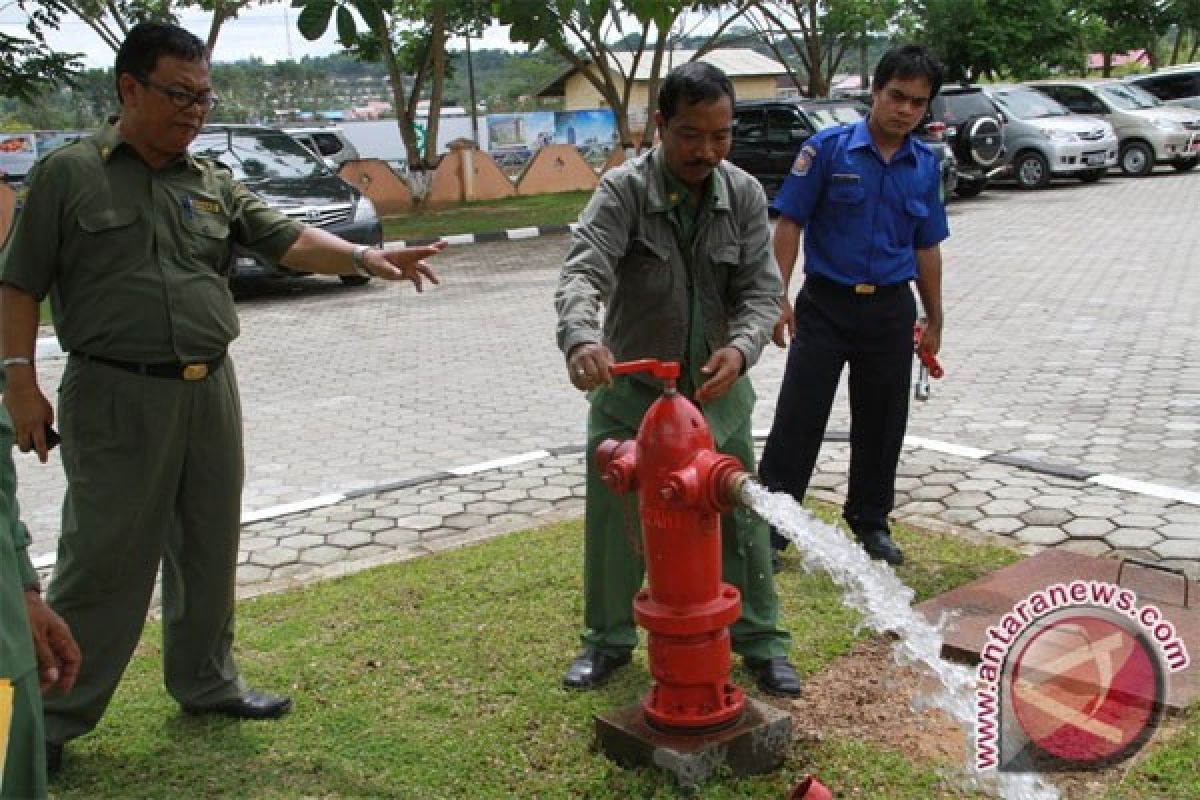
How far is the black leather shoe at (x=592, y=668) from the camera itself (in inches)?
144

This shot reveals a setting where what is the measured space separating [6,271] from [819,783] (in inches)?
91.1

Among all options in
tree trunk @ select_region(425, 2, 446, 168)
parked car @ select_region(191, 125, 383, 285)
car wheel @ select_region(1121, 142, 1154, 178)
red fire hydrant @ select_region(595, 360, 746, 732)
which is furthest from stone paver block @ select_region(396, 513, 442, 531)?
car wheel @ select_region(1121, 142, 1154, 178)

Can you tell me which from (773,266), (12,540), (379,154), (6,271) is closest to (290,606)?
(6,271)

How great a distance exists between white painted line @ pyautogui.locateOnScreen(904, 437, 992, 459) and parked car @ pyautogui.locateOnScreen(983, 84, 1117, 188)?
51.0 feet

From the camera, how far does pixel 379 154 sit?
127 ft

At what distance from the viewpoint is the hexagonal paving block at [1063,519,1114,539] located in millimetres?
4785

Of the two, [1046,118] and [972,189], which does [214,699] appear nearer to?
[972,189]

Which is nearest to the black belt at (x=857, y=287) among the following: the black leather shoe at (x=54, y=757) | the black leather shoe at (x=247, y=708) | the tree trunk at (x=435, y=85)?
the black leather shoe at (x=247, y=708)

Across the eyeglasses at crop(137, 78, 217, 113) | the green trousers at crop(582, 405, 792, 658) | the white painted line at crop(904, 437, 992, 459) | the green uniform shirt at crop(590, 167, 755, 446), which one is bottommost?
the white painted line at crop(904, 437, 992, 459)

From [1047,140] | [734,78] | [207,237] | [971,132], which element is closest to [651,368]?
[207,237]

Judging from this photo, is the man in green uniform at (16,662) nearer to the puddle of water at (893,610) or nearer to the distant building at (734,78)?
the puddle of water at (893,610)

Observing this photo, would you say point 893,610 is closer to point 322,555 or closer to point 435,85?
point 322,555

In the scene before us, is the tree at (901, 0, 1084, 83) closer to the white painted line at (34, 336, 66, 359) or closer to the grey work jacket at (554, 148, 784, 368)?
the white painted line at (34, 336, 66, 359)

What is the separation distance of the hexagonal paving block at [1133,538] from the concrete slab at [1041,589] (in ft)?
0.84
